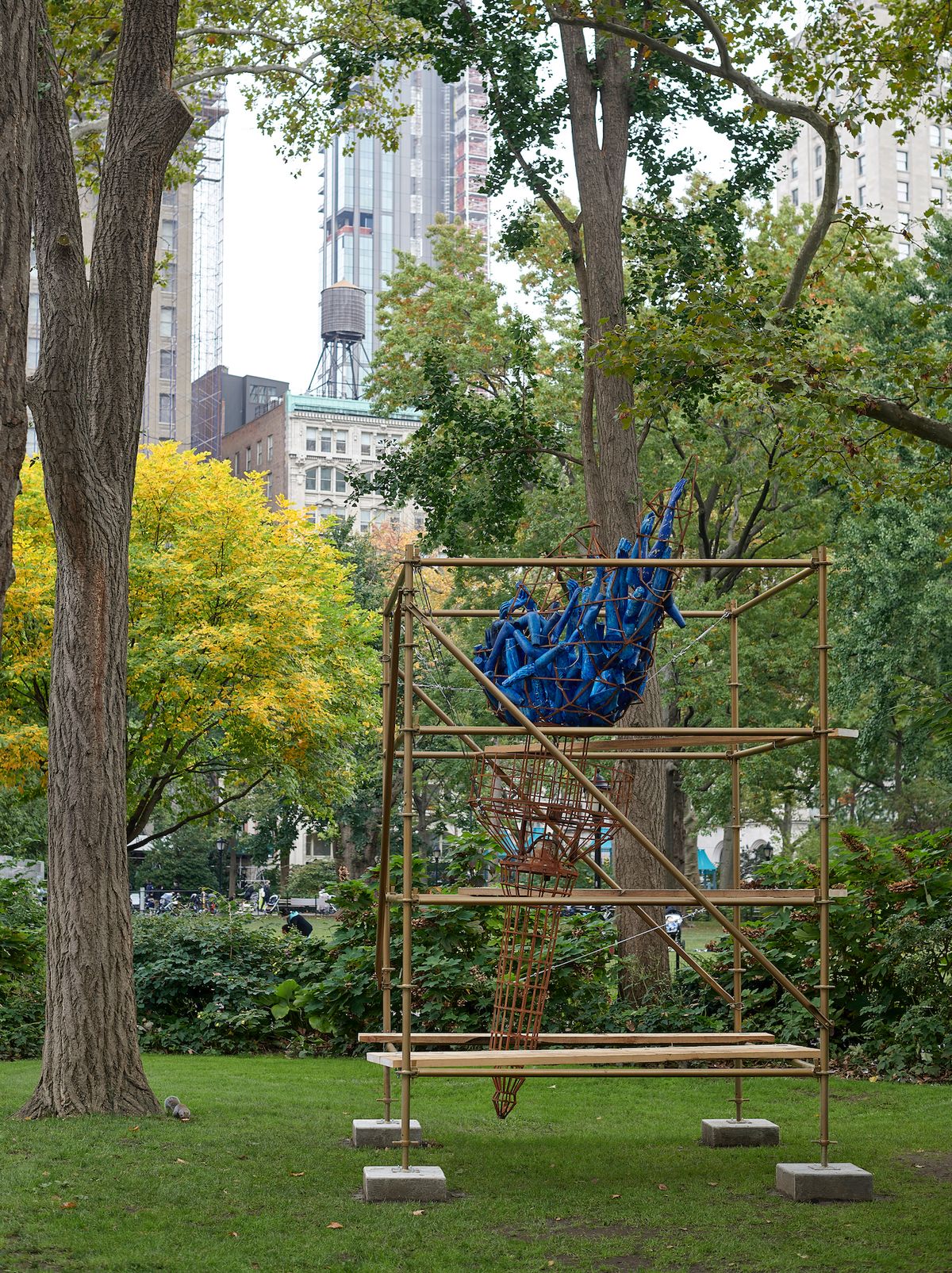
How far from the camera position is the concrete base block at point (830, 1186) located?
703 centimetres

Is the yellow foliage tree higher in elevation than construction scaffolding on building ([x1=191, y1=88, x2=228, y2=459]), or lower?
lower

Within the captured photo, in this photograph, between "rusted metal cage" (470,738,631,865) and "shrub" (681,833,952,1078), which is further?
"shrub" (681,833,952,1078)

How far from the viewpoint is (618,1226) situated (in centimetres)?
649

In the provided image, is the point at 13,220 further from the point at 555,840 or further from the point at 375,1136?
the point at 375,1136

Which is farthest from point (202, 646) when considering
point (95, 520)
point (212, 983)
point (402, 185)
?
point (402, 185)

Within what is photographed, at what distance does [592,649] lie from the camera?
23.6ft

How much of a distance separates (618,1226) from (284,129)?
1552 cm

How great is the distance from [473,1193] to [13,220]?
5.24 metres

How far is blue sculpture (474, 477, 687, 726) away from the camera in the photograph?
23.5 ft

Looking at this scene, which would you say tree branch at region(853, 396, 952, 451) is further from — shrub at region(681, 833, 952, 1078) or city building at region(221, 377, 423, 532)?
city building at region(221, 377, 423, 532)

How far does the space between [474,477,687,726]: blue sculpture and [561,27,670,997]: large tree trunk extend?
7091 millimetres

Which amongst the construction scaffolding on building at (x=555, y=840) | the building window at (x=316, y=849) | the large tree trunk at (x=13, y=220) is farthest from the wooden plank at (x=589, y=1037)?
the building window at (x=316, y=849)

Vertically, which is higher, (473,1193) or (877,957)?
(877,957)

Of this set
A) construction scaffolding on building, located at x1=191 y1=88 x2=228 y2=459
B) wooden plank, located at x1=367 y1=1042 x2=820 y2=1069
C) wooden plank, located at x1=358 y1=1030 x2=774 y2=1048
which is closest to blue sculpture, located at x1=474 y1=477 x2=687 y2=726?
wooden plank, located at x1=367 y1=1042 x2=820 y2=1069
